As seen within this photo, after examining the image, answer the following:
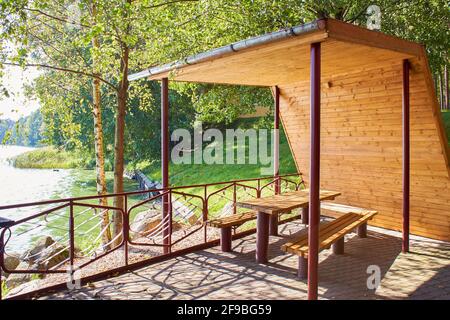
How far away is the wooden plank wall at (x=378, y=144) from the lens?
621 cm

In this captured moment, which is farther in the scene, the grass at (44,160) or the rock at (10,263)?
the grass at (44,160)

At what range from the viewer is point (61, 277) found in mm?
6598

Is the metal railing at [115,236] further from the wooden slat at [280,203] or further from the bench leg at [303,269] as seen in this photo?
the bench leg at [303,269]

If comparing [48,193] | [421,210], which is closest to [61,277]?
[421,210]

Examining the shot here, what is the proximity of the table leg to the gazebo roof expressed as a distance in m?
2.24

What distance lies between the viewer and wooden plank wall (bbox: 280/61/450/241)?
6207 mm

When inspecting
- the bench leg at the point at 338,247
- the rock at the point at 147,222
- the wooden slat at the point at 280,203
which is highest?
the wooden slat at the point at 280,203

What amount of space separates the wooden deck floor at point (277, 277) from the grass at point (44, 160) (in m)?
29.7

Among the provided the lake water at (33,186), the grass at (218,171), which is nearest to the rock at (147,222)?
the grass at (218,171)

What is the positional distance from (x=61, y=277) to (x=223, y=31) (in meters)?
7.24

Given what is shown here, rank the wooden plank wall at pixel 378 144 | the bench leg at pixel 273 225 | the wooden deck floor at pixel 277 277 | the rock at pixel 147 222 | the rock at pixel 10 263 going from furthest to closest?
1. the rock at pixel 147 222
2. the rock at pixel 10 263
3. the bench leg at pixel 273 225
4. the wooden plank wall at pixel 378 144
5. the wooden deck floor at pixel 277 277

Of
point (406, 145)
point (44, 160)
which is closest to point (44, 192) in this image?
point (44, 160)

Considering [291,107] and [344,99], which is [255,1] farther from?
[344,99]

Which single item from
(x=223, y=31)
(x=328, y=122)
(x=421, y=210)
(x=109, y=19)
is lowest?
(x=421, y=210)
